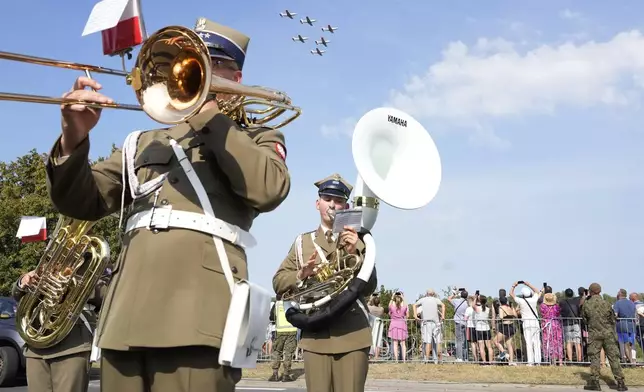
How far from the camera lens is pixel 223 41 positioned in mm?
2758

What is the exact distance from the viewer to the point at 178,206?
8.11ft

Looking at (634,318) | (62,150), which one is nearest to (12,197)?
(634,318)

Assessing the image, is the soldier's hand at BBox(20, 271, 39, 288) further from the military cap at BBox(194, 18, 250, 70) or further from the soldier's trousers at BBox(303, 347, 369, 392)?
the military cap at BBox(194, 18, 250, 70)

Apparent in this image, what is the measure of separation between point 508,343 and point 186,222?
13094mm

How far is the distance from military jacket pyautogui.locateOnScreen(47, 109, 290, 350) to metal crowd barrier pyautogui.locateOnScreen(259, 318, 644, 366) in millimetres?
12890

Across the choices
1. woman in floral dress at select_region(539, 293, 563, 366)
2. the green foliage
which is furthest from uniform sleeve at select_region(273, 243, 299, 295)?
the green foliage

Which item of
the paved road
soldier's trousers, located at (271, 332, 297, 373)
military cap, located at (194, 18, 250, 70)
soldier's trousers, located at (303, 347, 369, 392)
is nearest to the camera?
military cap, located at (194, 18, 250, 70)

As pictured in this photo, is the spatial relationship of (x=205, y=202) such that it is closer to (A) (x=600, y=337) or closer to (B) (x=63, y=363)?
(B) (x=63, y=363)

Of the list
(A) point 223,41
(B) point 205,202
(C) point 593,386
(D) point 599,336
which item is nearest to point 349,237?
(A) point 223,41

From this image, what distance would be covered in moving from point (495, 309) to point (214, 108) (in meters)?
14.1

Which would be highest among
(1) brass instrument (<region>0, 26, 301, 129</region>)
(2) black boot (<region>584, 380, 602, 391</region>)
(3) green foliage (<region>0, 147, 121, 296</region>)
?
(3) green foliage (<region>0, 147, 121, 296</region>)

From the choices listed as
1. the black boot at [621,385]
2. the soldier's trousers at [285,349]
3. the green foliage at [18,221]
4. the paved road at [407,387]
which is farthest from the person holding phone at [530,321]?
the green foliage at [18,221]

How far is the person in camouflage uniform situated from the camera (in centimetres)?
1152

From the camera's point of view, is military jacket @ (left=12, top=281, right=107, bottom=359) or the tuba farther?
military jacket @ (left=12, top=281, right=107, bottom=359)
